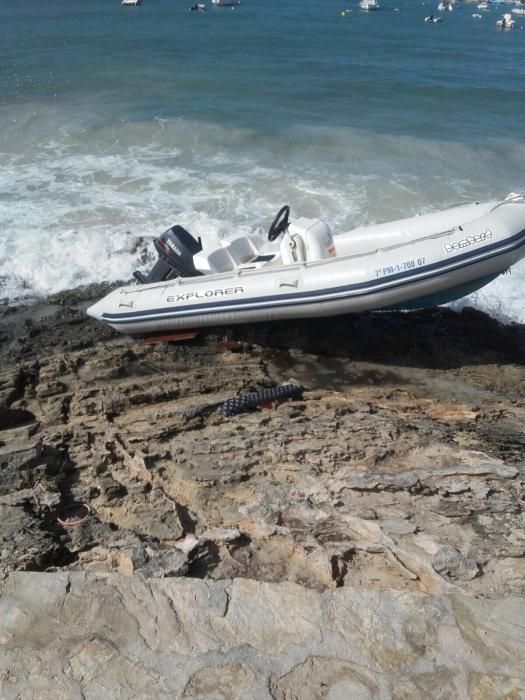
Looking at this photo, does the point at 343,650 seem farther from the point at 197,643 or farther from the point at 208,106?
the point at 208,106

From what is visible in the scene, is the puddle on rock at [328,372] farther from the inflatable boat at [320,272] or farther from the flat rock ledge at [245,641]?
the flat rock ledge at [245,641]

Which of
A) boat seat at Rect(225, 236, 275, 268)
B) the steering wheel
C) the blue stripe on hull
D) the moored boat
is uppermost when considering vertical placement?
the moored boat

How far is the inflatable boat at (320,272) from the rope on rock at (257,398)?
99 cm

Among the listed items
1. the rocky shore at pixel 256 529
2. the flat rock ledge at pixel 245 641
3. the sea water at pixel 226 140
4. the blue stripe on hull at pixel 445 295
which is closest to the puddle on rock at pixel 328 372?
the rocky shore at pixel 256 529

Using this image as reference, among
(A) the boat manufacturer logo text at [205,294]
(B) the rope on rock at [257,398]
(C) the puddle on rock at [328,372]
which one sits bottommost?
(C) the puddle on rock at [328,372]

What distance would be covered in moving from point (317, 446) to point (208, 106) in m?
13.7

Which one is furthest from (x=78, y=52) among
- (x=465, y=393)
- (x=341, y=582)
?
(x=341, y=582)

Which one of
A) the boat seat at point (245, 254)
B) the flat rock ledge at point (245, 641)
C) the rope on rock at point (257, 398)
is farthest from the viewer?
the boat seat at point (245, 254)

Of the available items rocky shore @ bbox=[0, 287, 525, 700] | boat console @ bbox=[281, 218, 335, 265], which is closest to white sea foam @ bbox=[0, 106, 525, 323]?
boat console @ bbox=[281, 218, 335, 265]

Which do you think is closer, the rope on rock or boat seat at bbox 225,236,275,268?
the rope on rock

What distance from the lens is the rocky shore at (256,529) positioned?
269 centimetres

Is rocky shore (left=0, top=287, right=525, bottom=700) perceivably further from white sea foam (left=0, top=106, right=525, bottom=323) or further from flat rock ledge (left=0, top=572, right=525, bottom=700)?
white sea foam (left=0, top=106, right=525, bottom=323)

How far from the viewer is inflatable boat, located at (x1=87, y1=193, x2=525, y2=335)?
18.9 ft

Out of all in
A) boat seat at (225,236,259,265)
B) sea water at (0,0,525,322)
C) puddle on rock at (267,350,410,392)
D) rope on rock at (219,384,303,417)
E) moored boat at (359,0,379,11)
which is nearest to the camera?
rope on rock at (219,384,303,417)
